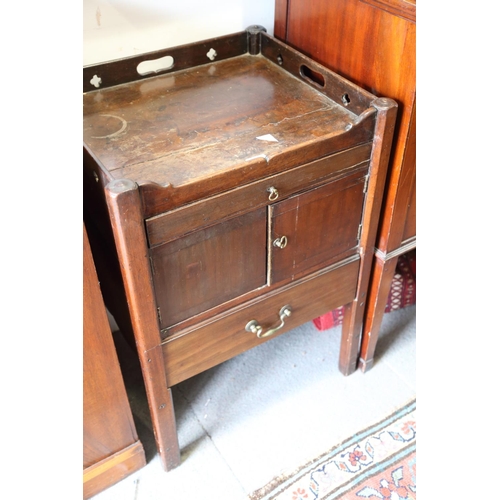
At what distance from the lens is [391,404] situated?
158cm

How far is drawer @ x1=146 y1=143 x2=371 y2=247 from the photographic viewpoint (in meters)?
0.98

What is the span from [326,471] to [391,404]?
0.95ft

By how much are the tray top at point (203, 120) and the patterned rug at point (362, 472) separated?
0.84m

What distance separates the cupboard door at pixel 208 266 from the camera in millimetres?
1043

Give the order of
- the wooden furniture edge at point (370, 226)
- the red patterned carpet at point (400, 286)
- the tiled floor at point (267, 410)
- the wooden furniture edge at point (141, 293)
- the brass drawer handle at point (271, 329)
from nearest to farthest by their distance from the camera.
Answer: the wooden furniture edge at point (141, 293), the wooden furniture edge at point (370, 226), the brass drawer handle at point (271, 329), the tiled floor at point (267, 410), the red patterned carpet at point (400, 286)

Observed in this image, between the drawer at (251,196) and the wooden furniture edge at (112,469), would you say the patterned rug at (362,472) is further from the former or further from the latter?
the drawer at (251,196)

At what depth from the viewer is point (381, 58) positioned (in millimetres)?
1140

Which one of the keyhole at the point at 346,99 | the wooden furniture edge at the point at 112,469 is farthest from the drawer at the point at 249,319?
the keyhole at the point at 346,99

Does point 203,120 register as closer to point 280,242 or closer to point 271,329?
point 280,242

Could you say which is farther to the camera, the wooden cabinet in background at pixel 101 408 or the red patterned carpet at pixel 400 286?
the red patterned carpet at pixel 400 286

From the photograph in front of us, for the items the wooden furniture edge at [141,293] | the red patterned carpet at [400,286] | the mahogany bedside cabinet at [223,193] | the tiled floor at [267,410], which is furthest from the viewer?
the red patterned carpet at [400,286]
